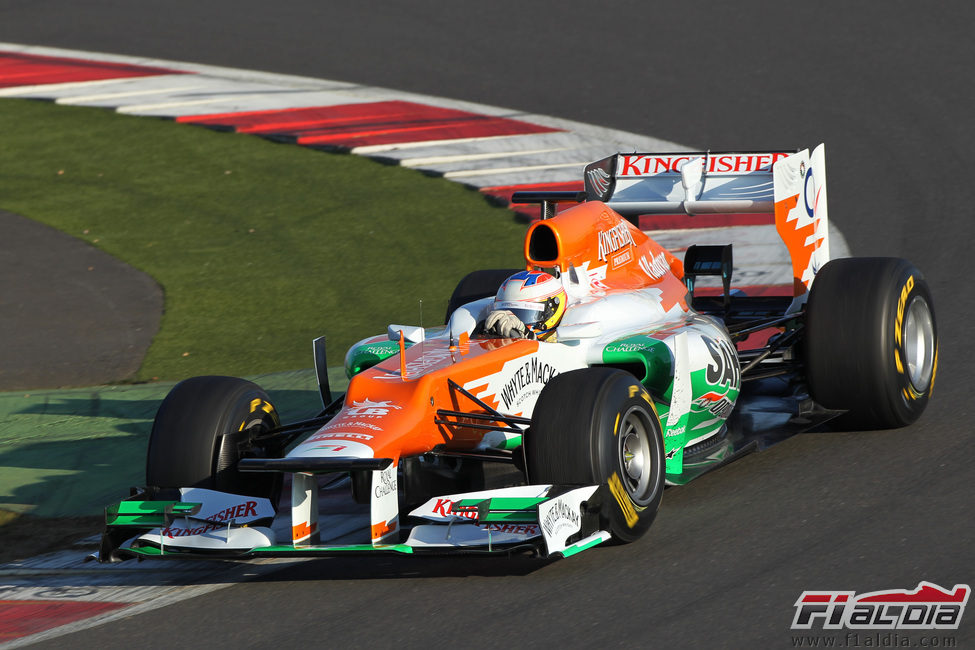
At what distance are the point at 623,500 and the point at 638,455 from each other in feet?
1.51

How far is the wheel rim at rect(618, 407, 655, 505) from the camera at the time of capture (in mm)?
7051

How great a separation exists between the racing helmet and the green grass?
140 inches

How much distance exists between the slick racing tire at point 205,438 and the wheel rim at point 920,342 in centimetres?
412

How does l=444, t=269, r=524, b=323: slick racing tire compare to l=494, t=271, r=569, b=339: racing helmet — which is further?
l=444, t=269, r=524, b=323: slick racing tire

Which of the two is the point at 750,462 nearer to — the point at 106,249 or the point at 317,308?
the point at 317,308

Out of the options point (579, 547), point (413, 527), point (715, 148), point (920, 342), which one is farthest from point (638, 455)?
point (715, 148)

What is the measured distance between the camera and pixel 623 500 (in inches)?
267

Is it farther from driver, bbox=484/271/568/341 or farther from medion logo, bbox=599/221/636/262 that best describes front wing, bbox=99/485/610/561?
medion logo, bbox=599/221/636/262

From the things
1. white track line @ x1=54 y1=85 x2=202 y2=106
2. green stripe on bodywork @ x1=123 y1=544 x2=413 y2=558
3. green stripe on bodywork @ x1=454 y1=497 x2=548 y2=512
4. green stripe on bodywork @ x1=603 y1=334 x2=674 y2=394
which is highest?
white track line @ x1=54 y1=85 x2=202 y2=106

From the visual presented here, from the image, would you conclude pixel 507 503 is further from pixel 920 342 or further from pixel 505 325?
pixel 920 342

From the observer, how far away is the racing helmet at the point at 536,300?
8.00 meters

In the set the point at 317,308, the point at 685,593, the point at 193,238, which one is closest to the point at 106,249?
the point at 193,238

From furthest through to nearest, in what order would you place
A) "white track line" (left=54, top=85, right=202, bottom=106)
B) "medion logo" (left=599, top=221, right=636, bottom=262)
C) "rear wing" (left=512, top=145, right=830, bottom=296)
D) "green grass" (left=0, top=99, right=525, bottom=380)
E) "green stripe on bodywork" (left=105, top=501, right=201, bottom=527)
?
"white track line" (left=54, top=85, right=202, bottom=106), "green grass" (left=0, top=99, right=525, bottom=380), "rear wing" (left=512, top=145, right=830, bottom=296), "medion logo" (left=599, top=221, right=636, bottom=262), "green stripe on bodywork" (left=105, top=501, right=201, bottom=527)

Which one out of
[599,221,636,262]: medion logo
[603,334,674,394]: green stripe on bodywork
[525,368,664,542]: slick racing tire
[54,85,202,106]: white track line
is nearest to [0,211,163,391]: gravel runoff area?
[54,85,202,106]: white track line
